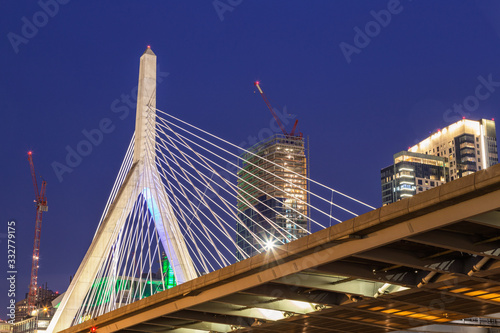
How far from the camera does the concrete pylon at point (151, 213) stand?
37750 millimetres

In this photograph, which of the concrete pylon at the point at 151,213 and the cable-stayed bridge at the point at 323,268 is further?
the concrete pylon at the point at 151,213

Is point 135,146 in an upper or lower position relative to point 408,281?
upper

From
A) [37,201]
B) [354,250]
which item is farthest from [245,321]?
[37,201]

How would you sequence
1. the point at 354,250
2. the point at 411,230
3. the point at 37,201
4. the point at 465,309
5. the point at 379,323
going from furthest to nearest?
1. the point at 37,201
2. the point at 379,323
3. the point at 465,309
4. the point at 354,250
5. the point at 411,230

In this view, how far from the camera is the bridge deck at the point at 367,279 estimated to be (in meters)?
18.3

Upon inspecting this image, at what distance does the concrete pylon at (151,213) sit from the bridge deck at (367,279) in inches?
95.1

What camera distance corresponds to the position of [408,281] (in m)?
24.3

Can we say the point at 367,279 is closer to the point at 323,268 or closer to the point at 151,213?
the point at 323,268

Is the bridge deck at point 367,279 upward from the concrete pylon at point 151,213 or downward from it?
downward

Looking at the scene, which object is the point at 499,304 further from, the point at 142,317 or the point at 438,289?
the point at 142,317

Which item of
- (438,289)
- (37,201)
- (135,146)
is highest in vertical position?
(37,201)

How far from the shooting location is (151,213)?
1547 inches

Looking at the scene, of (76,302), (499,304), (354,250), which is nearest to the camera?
(354,250)

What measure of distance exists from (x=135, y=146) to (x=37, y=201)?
11589 centimetres
